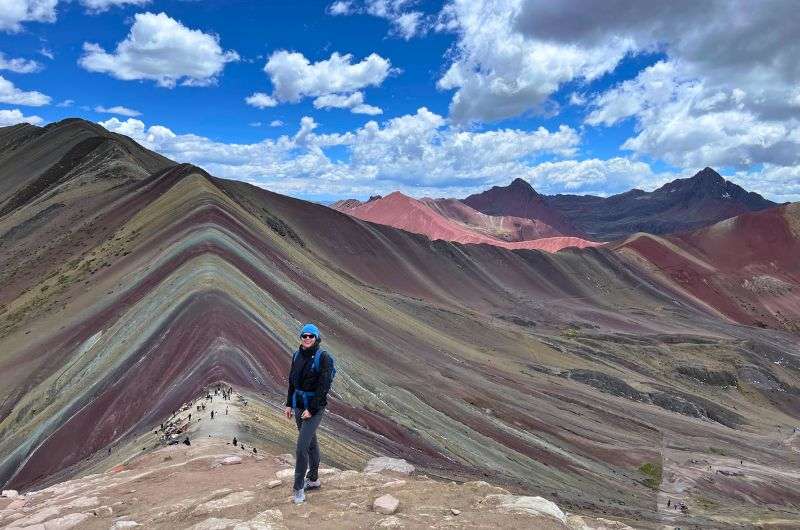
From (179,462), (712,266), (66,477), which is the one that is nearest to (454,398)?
(66,477)

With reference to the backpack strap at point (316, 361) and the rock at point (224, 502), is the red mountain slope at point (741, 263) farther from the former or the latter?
the rock at point (224, 502)

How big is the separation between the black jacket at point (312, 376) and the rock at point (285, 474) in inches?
84.7

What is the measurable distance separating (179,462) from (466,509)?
22.4 feet

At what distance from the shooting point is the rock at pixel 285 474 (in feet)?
36.3

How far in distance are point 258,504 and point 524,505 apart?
439cm

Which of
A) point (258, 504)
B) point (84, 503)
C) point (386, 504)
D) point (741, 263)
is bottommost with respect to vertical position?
point (84, 503)

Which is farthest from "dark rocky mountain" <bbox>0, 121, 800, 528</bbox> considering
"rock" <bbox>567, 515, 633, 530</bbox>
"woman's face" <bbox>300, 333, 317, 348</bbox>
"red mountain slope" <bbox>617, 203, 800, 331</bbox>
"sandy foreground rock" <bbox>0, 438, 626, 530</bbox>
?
"red mountain slope" <bbox>617, 203, 800, 331</bbox>

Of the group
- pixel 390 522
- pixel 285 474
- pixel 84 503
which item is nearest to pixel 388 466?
pixel 285 474

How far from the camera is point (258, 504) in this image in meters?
9.63

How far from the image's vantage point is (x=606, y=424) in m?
54.9

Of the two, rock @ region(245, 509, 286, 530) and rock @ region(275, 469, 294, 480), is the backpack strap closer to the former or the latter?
rock @ region(245, 509, 286, 530)

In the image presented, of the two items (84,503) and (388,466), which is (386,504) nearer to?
(388,466)

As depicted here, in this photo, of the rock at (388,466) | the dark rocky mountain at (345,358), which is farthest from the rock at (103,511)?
the rock at (388,466)

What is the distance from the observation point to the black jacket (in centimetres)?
966
